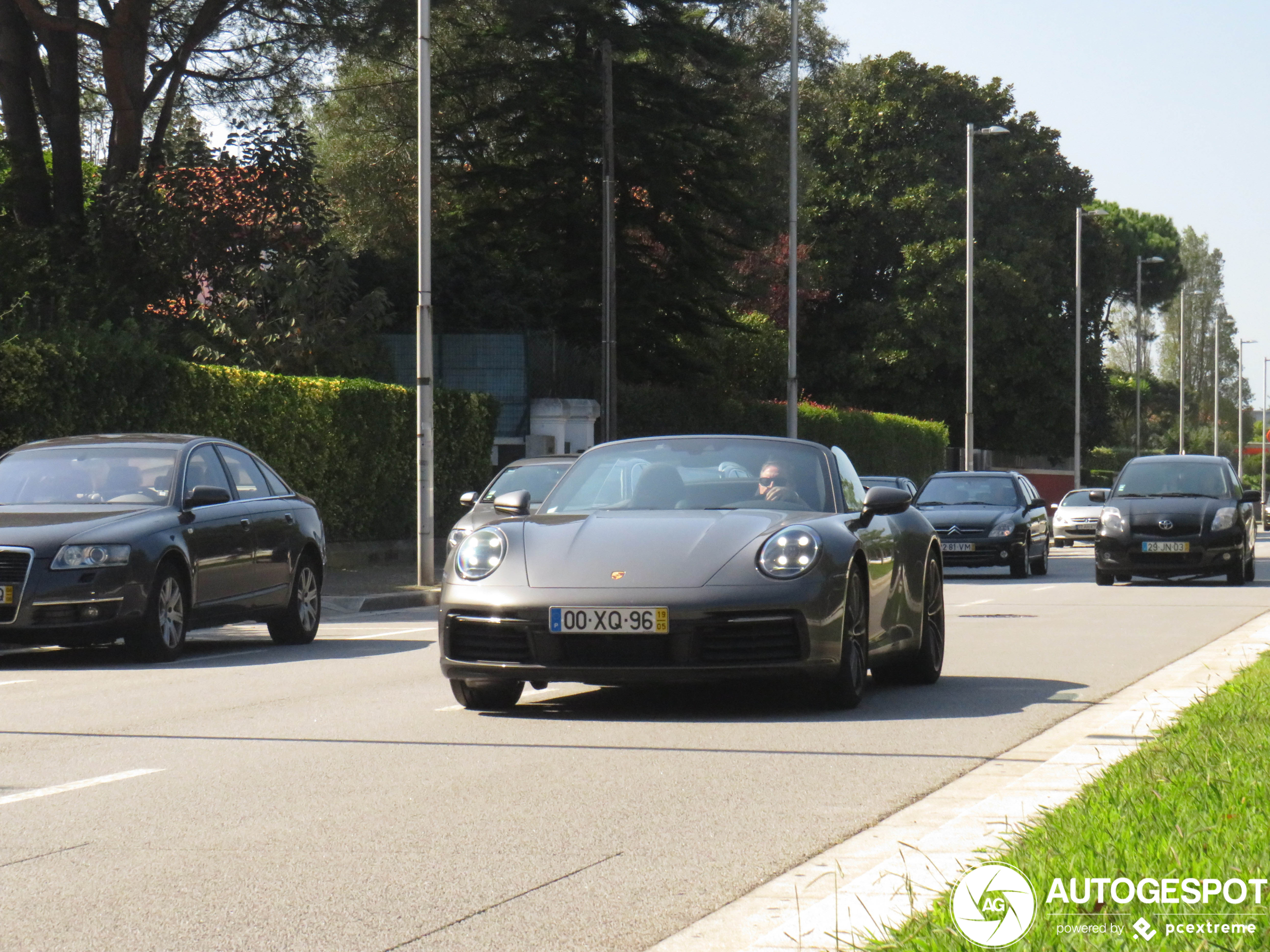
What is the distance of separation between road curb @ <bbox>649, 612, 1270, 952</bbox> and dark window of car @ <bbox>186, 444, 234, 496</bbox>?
731cm

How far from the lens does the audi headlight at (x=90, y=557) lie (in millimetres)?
12750

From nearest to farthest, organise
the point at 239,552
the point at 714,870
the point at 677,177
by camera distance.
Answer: the point at 714,870 → the point at 239,552 → the point at 677,177

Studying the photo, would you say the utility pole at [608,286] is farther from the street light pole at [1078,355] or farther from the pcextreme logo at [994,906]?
the street light pole at [1078,355]

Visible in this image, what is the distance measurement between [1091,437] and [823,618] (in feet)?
206

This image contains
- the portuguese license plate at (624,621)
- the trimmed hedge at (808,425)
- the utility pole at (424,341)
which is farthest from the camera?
the trimmed hedge at (808,425)

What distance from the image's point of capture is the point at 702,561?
360 inches

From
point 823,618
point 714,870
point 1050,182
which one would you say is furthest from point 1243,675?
point 1050,182

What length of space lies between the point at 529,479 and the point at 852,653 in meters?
8.86

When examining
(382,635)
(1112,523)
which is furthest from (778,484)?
(1112,523)

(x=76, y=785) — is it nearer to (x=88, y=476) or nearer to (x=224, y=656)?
(x=224, y=656)

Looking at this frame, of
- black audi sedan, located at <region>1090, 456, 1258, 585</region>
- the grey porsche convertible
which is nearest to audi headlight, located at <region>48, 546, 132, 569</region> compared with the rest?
the grey porsche convertible

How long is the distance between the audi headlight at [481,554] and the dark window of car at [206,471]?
16.6 feet

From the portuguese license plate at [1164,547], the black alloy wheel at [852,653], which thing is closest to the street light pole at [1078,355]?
the portuguese license plate at [1164,547]

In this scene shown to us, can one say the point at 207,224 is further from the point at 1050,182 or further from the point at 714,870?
the point at 1050,182
